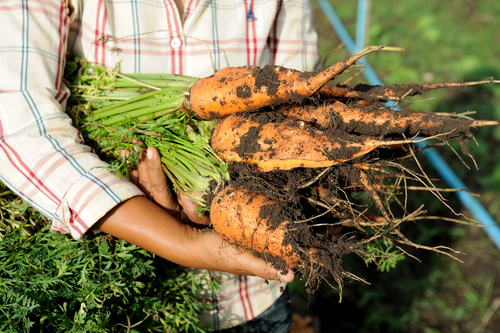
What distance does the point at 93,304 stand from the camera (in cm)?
151

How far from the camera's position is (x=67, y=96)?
168 cm

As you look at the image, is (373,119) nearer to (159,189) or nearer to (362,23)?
(159,189)

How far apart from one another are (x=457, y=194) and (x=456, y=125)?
2498 millimetres

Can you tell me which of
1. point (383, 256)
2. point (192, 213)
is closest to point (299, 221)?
point (383, 256)

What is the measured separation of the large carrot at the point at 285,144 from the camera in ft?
5.16

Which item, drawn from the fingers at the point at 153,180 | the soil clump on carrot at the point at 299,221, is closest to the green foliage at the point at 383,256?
the soil clump on carrot at the point at 299,221

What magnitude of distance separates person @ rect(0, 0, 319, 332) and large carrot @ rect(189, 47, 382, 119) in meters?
0.28

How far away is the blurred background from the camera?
3.05m

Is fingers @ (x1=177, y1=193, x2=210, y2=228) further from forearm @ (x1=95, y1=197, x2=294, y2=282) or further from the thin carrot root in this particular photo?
the thin carrot root

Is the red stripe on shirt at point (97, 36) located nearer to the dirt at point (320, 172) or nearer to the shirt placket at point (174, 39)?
the shirt placket at point (174, 39)

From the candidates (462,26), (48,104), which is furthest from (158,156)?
(462,26)

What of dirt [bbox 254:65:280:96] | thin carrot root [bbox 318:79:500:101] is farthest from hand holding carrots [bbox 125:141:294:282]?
thin carrot root [bbox 318:79:500:101]

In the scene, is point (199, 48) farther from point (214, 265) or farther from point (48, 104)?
point (214, 265)

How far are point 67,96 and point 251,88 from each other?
0.91 m
